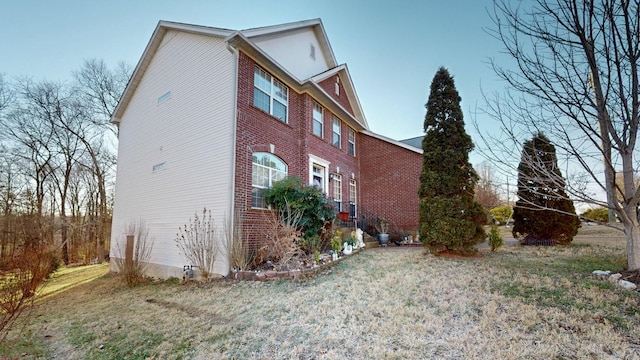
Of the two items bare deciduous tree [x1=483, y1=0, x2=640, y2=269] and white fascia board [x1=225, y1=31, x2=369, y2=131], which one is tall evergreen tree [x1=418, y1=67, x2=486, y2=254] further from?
white fascia board [x1=225, y1=31, x2=369, y2=131]

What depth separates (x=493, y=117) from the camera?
206 inches

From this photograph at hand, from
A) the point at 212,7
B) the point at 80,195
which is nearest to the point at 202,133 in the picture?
the point at 212,7

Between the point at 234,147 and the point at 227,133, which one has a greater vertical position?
the point at 227,133

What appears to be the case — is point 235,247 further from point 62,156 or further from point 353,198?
point 62,156

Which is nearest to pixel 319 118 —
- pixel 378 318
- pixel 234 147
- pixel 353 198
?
pixel 353 198

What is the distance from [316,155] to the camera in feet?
36.9

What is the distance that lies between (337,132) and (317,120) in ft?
6.30

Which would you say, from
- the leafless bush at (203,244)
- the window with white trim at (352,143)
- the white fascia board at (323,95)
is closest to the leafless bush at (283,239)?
the leafless bush at (203,244)

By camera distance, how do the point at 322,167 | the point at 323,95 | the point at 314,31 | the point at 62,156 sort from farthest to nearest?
the point at 62,156
the point at 314,31
the point at 322,167
the point at 323,95

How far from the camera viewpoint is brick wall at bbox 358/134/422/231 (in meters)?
13.5

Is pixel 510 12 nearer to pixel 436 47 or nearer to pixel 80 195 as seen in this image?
pixel 436 47

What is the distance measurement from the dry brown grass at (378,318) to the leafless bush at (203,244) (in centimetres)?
55

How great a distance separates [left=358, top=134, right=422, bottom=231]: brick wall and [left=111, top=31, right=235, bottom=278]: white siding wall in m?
8.55

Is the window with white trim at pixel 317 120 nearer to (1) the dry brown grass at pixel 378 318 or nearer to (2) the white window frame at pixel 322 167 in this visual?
(2) the white window frame at pixel 322 167
